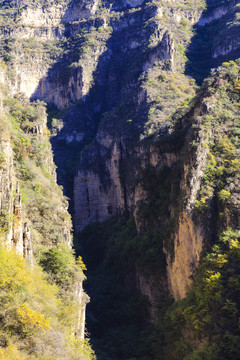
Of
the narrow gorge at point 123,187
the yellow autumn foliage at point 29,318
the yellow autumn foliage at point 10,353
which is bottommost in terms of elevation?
the yellow autumn foliage at point 10,353

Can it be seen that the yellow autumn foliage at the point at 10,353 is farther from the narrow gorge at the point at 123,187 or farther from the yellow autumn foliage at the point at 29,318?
the yellow autumn foliage at the point at 29,318

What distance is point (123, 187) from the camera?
177ft

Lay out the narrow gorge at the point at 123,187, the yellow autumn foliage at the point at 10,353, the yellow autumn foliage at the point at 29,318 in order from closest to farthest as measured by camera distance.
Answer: the yellow autumn foliage at the point at 10,353 → the yellow autumn foliage at the point at 29,318 → the narrow gorge at the point at 123,187

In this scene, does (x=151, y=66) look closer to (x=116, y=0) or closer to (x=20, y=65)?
(x=20, y=65)

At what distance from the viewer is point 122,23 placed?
84.6m

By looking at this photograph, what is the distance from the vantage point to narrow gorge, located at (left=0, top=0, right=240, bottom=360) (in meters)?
21.7

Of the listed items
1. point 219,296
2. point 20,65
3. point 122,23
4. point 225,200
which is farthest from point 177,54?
point 219,296

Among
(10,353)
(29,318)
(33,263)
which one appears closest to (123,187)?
(33,263)

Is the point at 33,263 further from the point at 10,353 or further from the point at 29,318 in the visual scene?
the point at 10,353

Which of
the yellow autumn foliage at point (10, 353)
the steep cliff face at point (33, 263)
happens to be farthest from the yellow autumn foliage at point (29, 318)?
the yellow autumn foliage at point (10, 353)

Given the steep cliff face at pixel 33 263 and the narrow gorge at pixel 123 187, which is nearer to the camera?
the steep cliff face at pixel 33 263

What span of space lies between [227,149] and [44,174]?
1632 cm

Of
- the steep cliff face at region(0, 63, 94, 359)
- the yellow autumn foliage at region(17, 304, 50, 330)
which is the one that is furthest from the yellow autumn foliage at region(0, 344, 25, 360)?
the yellow autumn foliage at region(17, 304, 50, 330)

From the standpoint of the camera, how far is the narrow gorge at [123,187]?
21.7m
